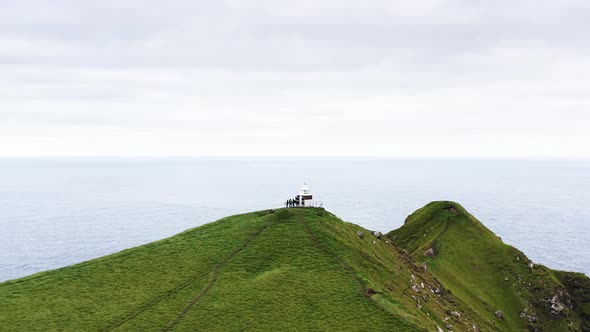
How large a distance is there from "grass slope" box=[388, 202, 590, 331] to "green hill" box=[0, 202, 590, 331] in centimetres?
63

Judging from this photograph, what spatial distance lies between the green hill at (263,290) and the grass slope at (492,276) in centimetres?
63

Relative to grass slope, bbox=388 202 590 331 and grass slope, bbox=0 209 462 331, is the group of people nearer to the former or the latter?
grass slope, bbox=0 209 462 331

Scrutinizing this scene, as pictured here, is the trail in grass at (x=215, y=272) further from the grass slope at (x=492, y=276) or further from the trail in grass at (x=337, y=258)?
the grass slope at (x=492, y=276)

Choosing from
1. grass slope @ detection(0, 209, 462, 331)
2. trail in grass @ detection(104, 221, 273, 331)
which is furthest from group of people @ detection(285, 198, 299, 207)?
trail in grass @ detection(104, 221, 273, 331)

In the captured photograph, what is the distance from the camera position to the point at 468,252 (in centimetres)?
12156

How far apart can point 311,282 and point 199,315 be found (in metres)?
17.7

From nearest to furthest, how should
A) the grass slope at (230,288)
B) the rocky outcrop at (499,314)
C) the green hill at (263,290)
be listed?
1. the grass slope at (230,288)
2. the green hill at (263,290)
3. the rocky outcrop at (499,314)

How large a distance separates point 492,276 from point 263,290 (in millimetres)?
80000

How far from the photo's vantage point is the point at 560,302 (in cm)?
10262

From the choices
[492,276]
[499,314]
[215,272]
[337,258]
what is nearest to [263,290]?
[215,272]

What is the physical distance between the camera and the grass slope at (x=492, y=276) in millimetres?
98638

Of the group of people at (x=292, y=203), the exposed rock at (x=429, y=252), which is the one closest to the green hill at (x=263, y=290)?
the group of people at (x=292, y=203)

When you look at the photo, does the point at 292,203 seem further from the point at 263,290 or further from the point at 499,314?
the point at 499,314

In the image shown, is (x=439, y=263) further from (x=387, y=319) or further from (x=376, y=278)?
(x=387, y=319)
